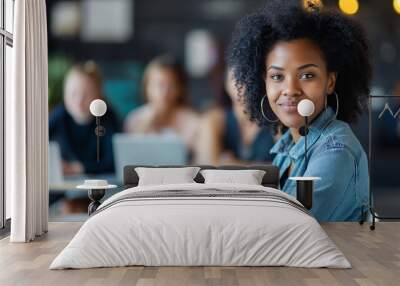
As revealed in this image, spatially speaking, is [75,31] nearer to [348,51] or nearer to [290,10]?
[290,10]

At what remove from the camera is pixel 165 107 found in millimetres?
7488

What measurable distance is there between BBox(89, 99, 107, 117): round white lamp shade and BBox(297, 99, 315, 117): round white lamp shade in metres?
2.22

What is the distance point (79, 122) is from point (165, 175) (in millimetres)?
1396

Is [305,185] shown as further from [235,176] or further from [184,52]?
[184,52]

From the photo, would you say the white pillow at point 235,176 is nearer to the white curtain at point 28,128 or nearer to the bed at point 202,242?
the white curtain at point 28,128

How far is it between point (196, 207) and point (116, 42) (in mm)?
3357

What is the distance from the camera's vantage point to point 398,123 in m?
7.45

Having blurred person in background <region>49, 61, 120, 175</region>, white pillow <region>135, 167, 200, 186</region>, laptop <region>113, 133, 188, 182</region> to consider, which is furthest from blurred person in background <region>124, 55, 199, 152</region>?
white pillow <region>135, 167, 200, 186</region>

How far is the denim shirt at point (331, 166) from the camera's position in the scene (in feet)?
23.1

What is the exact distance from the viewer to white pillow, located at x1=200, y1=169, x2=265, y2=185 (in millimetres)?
6773

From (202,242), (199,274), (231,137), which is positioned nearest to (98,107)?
(231,137)

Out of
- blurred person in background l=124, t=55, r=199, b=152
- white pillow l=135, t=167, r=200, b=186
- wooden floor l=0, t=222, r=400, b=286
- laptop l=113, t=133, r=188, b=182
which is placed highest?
blurred person in background l=124, t=55, r=199, b=152

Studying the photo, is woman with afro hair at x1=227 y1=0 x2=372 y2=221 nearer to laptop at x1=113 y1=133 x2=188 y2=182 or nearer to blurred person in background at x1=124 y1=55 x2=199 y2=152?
blurred person in background at x1=124 y1=55 x2=199 y2=152

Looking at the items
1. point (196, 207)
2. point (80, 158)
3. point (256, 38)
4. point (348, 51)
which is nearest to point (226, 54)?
point (256, 38)
